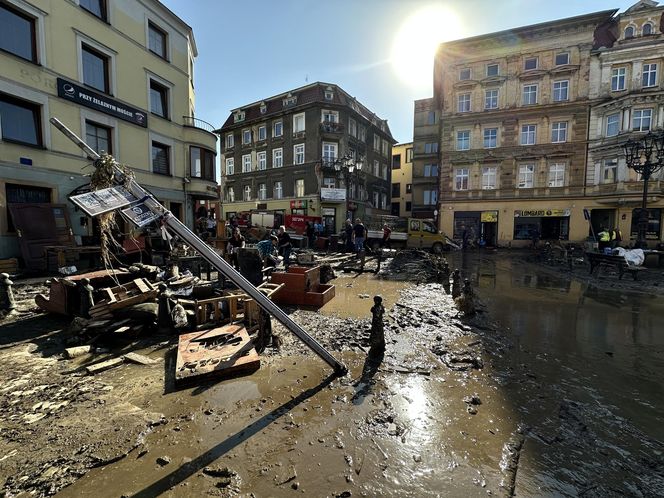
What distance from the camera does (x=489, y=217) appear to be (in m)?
26.7

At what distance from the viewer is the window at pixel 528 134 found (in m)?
25.5

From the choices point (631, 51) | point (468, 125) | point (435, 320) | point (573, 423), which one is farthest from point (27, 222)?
point (631, 51)

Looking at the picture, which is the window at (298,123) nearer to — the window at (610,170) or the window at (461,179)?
the window at (461,179)

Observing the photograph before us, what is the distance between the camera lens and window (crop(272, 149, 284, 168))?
106 ft

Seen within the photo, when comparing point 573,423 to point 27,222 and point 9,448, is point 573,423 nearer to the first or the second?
point 9,448

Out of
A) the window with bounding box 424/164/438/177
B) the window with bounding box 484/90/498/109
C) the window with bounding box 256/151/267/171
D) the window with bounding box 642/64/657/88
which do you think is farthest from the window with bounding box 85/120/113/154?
the window with bounding box 642/64/657/88

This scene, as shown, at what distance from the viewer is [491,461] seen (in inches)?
100

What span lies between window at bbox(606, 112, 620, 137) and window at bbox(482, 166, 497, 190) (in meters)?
8.11

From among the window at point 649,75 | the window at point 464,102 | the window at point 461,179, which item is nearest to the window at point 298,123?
the window at point 464,102

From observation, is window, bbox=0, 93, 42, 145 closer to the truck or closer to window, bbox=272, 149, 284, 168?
the truck

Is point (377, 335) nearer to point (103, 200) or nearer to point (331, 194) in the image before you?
point (103, 200)

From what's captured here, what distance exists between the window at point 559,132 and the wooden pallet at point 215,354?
3041 cm

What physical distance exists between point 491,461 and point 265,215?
24.1 meters

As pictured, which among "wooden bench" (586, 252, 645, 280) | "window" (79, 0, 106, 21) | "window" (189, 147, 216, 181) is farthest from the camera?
"window" (189, 147, 216, 181)
